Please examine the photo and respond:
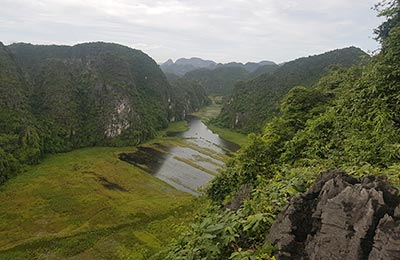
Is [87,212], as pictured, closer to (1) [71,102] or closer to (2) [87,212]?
(2) [87,212]

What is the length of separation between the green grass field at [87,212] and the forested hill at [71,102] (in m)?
10.5

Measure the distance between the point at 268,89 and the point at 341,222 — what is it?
12706cm

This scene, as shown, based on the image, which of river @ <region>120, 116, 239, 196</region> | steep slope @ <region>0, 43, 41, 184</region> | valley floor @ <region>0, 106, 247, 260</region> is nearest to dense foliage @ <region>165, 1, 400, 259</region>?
valley floor @ <region>0, 106, 247, 260</region>

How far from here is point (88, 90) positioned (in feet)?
396

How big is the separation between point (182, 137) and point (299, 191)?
327ft

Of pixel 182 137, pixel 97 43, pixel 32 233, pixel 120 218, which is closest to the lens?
pixel 32 233

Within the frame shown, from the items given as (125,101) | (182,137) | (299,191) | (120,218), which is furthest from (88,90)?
(299,191)

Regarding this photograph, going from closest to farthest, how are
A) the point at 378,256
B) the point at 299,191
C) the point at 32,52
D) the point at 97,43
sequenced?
the point at 378,256 → the point at 299,191 → the point at 32,52 → the point at 97,43

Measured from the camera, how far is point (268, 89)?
129625 millimetres

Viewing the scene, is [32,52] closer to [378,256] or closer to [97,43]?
[97,43]

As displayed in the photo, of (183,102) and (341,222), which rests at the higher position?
(341,222)

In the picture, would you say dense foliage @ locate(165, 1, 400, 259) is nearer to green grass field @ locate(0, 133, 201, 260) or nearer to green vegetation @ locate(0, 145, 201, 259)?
green grass field @ locate(0, 133, 201, 260)

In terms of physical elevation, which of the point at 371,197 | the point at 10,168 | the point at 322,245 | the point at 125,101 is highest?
the point at 371,197

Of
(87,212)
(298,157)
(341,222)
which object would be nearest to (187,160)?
(87,212)
